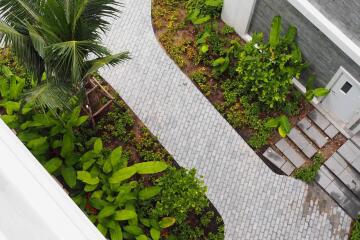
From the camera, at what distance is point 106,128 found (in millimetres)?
10953

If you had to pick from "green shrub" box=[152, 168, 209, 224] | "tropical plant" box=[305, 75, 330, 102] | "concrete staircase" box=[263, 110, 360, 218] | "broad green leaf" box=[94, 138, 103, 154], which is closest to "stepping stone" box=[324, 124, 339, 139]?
"concrete staircase" box=[263, 110, 360, 218]

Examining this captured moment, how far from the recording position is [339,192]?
10.7 meters

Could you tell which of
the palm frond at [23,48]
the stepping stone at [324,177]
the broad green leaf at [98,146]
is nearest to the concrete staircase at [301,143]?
the stepping stone at [324,177]

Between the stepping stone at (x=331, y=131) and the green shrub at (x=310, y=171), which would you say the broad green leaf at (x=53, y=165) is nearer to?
the green shrub at (x=310, y=171)

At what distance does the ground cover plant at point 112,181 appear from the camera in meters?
9.52

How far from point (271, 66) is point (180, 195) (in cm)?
368

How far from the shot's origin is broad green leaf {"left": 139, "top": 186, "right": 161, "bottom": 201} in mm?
9695

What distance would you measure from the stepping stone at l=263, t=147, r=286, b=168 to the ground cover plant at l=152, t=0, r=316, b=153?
0.55 ft

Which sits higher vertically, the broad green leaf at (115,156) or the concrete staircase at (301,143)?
the concrete staircase at (301,143)

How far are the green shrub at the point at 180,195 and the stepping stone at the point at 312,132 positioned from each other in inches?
120

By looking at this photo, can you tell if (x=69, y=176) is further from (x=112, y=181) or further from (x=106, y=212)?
(x=106, y=212)

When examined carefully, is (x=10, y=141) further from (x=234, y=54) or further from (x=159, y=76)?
(x=234, y=54)

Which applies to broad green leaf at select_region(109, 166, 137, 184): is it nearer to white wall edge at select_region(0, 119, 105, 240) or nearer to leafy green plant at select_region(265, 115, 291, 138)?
leafy green plant at select_region(265, 115, 291, 138)

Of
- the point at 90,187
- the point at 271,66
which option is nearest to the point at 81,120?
the point at 90,187
